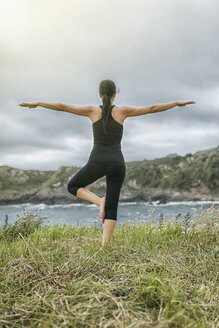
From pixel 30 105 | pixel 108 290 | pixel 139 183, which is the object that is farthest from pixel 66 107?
pixel 139 183

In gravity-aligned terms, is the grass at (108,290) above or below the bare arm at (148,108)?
below

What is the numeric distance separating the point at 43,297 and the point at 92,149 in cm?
251

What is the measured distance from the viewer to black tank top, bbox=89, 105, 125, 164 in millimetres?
4512

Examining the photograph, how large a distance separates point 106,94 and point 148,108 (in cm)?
73

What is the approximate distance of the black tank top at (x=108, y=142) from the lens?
14.8 ft

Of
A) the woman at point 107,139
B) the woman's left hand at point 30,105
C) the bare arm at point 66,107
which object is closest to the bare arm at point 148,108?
the woman at point 107,139

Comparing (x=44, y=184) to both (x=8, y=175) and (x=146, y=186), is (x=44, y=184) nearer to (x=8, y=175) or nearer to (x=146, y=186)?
(x=8, y=175)

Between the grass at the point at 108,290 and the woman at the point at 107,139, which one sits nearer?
the grass at the point at 108,290

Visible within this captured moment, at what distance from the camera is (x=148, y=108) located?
4.54m

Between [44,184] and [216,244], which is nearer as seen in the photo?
[216,244]

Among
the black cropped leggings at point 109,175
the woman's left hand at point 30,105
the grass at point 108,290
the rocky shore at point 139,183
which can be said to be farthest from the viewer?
the rocky shore at point 139,183

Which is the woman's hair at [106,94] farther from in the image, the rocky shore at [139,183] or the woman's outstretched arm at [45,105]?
the rocky shore at [139,183]

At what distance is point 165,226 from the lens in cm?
612

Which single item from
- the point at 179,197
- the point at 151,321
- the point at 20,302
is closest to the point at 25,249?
the point at 20,302
